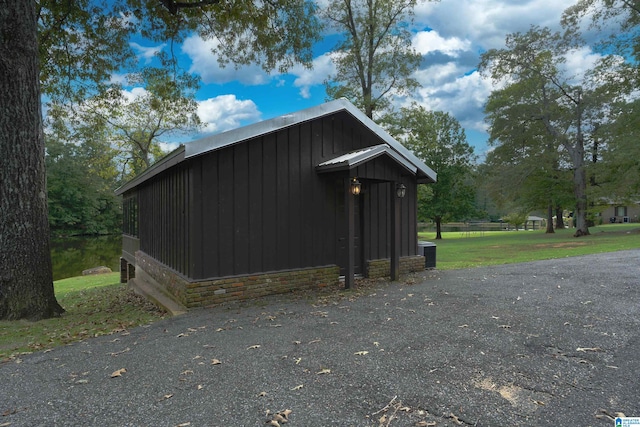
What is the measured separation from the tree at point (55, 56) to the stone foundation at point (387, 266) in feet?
19.9

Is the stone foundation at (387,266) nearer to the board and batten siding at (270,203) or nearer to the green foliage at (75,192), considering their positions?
the board and batten siding at (270,203)

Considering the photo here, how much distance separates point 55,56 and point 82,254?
25314 mm

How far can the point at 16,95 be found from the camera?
573 cm

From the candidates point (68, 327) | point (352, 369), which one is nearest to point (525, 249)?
point (352, 369)

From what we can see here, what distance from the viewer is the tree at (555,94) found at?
2334 cm

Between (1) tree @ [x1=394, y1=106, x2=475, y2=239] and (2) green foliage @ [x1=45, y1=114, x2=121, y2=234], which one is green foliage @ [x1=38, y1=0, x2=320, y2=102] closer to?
(1) tree @ [x1=394, y1=106, x2=475, y2=239]

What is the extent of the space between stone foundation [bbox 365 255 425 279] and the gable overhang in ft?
7.42

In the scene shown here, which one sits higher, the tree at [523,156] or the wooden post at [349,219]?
the tree at [523,156]

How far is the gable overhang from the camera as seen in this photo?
6.87 meters

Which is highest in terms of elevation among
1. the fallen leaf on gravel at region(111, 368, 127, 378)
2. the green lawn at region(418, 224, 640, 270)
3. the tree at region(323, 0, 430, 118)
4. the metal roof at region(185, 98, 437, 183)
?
the tree at region(323, 0, 430, 118)

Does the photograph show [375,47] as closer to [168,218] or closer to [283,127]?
[283,127]

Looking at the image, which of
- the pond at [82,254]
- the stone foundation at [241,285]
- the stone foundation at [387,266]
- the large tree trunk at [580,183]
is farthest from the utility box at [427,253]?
the pond at [82,254]

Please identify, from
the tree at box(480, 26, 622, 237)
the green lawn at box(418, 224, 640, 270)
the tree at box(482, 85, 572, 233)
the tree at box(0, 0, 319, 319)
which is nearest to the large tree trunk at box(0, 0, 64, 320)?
the tree at box(0, 0, 319, 319)

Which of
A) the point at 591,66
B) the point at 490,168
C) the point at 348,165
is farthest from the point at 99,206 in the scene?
the point at 591,66
